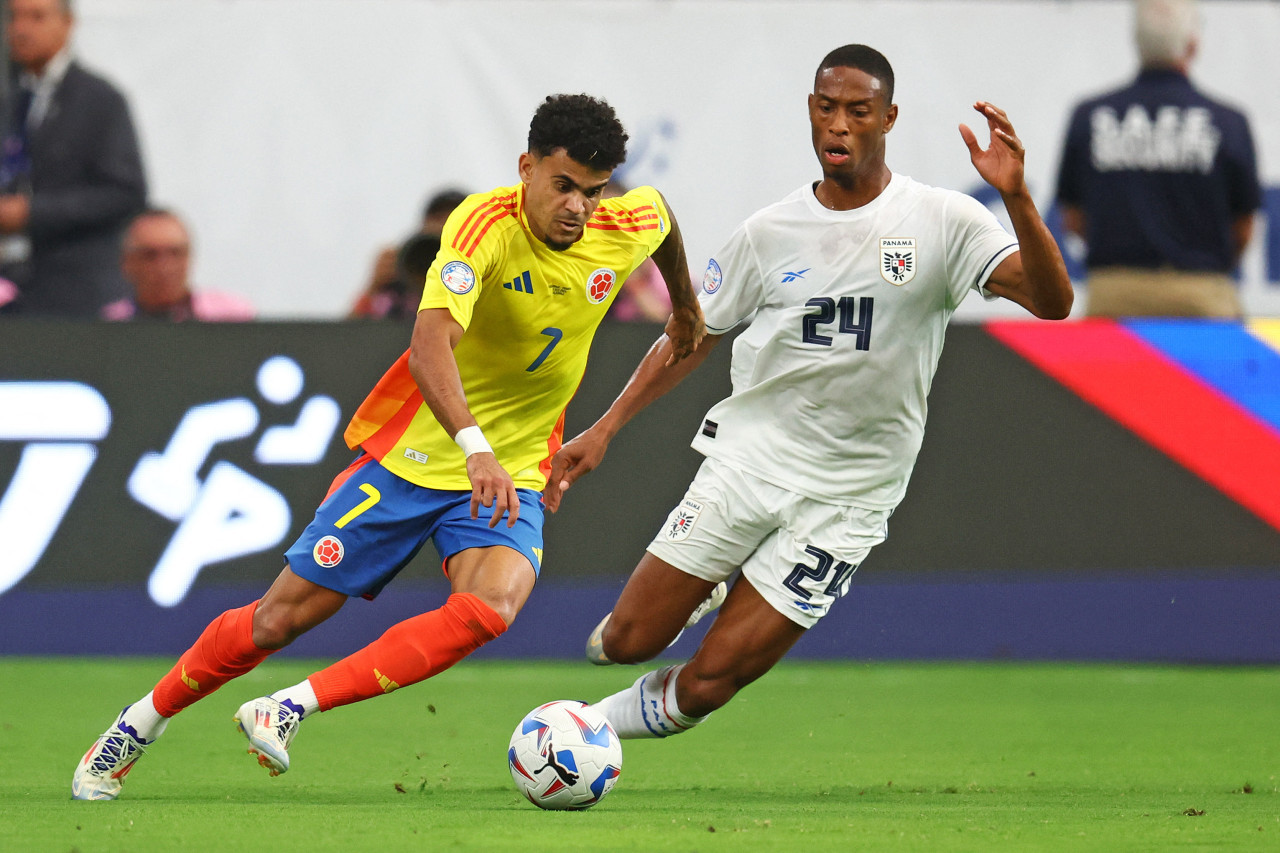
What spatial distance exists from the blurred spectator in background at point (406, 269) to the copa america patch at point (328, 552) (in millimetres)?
3334

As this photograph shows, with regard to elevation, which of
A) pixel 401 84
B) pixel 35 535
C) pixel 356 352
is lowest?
pixel 35 535

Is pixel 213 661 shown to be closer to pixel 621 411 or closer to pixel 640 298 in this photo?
pixel 621 411

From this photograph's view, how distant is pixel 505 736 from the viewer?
7086mm

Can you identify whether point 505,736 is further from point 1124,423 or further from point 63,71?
point 63,71

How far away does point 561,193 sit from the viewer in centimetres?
545

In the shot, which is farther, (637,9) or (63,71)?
(637,9)

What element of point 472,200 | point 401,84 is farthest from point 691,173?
point 472,200

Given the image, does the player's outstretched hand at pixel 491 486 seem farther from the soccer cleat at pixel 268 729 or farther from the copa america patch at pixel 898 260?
the copa america patch at pixel 898 260

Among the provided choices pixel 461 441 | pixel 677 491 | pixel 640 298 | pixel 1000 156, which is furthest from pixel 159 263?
pixel 1000 156

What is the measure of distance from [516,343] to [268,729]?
1.44m

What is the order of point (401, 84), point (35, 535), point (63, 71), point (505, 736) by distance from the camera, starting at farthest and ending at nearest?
point (401, 84) → point (63, 71) → point (35, 535) → point (505, 736)

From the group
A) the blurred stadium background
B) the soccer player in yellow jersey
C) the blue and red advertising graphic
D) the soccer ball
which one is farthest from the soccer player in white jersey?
the blue and red advertising graphic

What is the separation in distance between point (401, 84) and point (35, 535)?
385 cm

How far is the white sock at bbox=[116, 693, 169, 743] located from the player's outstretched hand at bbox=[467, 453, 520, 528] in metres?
1.39
